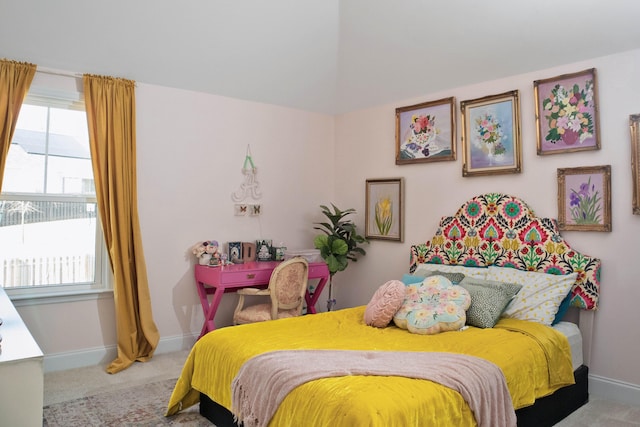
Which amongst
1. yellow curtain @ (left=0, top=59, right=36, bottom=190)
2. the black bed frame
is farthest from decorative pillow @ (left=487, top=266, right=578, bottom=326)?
yellow curtain @ (left=0, top=59, right=36, bottom=190)

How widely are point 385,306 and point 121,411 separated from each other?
1.72 m

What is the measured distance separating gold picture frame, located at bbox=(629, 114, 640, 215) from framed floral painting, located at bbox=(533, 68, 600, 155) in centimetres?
21

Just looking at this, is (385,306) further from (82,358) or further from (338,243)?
(82,358)

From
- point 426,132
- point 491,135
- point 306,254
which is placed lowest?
point 306,254

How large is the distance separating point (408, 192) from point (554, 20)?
6.07ft

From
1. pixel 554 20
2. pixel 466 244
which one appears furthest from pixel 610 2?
pixel 466 244

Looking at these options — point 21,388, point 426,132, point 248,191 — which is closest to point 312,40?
point 426,132

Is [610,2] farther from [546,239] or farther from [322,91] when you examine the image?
[322,91]

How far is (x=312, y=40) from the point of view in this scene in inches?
173

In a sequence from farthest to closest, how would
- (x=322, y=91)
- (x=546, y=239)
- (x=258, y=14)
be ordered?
(x=322, y=91), (x=258, y=14), (x=546, y=239)

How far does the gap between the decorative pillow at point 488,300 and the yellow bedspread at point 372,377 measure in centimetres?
8

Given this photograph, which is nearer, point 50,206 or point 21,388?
point 21,388

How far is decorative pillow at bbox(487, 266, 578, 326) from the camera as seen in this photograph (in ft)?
10.4

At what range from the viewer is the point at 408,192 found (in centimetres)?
456
